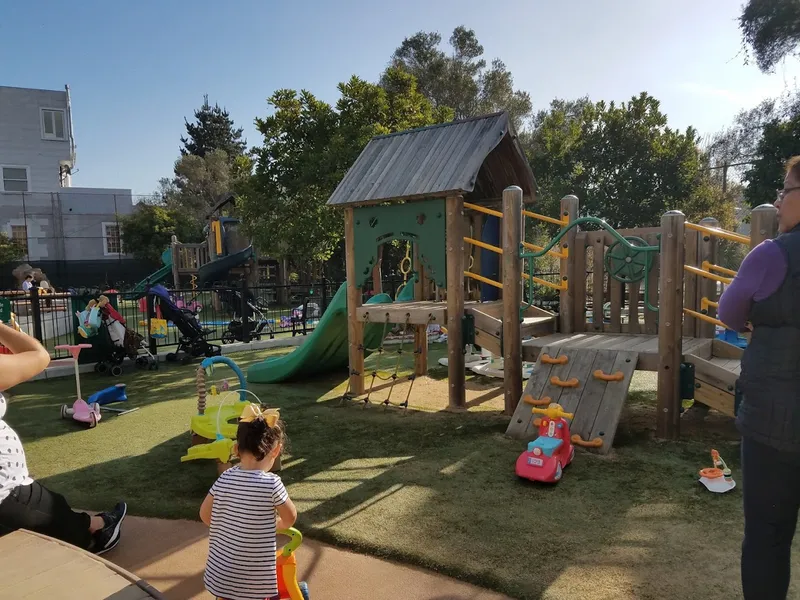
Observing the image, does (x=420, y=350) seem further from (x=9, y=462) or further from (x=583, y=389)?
(x=9, y=462)

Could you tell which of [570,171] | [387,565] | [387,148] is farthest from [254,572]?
[570,171]

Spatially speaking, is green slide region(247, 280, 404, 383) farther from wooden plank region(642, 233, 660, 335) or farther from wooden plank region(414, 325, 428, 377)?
wooden plank region(642, 233, 660, 335)

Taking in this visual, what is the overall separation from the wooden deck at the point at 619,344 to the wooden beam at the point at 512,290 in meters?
0.18

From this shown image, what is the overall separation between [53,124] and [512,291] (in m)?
42.8

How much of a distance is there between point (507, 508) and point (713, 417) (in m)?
3.53

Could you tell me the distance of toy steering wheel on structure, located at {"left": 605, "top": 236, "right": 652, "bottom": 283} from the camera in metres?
6.30

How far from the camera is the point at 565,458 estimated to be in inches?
176

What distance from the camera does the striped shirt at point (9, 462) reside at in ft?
8.13

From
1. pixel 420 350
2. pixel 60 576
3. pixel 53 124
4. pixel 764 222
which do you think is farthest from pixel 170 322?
pixel 53 124

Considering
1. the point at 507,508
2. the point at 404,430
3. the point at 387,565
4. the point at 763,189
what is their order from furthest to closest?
the point at 763,189 → the point at 404,430 → the point at 507,508 → the point at 387,565

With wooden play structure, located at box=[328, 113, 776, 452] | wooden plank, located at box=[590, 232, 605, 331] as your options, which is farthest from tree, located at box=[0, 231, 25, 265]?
wooden plank, located at box=[590, 232, 605, 331]

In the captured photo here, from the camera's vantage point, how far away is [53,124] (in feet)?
127

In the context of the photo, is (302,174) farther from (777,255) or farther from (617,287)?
(777,255)

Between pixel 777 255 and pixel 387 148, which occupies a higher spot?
pixel 387 148
